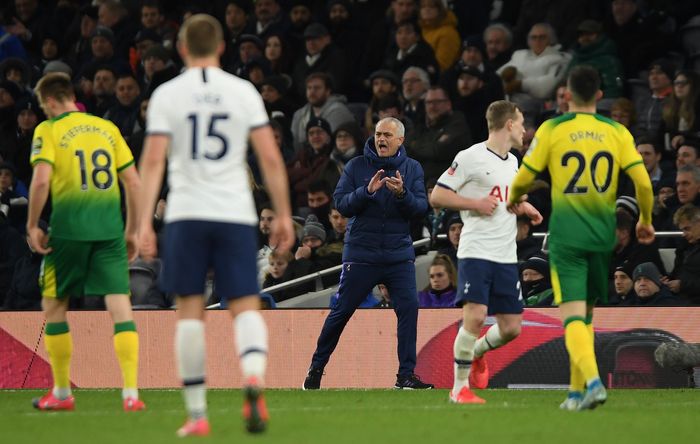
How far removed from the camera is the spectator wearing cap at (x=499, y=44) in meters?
18.2

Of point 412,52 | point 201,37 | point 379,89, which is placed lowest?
point 201,37

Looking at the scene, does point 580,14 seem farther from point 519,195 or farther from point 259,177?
point 519,195

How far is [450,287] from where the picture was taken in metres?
14.0

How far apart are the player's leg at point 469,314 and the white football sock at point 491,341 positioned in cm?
42

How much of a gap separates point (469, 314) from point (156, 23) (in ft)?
40.4

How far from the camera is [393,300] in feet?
40.3

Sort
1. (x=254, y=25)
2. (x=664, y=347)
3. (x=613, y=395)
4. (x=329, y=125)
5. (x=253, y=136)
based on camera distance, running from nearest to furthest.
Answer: (x=253, y=136) < (x=613, y=395) < (x=664, y=347) < (x=329, y=125) < (x=254, y=25)

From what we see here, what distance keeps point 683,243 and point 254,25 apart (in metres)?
8.92

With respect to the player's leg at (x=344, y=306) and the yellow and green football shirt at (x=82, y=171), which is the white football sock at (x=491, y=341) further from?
the yellow and green football shirt at (x=82, y=171)

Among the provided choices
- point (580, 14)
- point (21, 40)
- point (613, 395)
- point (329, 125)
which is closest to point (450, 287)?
point (613, 395)

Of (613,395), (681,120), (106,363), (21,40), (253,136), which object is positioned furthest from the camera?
(21,40)

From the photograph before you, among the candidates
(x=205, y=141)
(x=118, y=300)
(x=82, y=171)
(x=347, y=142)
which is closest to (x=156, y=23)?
(x=347, y=142)

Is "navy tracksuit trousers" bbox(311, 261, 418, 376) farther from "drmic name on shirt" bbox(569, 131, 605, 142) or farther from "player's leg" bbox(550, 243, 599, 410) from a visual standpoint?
"drmic name on shirt" bbox(569, 131, 605, 142)

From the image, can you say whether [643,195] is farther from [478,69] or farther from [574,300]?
[478,69]
